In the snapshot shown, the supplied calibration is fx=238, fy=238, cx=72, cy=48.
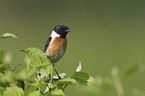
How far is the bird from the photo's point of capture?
1791 millimetres

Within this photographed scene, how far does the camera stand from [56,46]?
187 cm

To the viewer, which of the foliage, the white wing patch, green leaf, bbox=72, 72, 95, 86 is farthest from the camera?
the white wing patch

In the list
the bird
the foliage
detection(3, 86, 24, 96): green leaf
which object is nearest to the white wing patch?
the bird

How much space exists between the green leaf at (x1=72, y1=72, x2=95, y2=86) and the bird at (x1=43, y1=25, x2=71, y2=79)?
1164mm

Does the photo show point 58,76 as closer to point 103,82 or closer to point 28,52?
point 28,52

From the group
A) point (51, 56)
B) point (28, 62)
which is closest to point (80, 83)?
point (28, 62)

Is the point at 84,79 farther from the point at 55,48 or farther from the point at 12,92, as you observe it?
the point at 55,48

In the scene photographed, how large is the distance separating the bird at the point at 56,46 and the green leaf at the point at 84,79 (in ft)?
3.82

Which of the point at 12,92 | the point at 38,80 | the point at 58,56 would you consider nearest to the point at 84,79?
the point at 38,80

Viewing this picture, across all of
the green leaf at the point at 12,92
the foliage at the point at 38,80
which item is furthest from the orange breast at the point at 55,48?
the green leaf at the point at 12,92

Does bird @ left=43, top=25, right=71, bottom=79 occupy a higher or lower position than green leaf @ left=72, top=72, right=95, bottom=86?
higher

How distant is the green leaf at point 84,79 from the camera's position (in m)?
0.59

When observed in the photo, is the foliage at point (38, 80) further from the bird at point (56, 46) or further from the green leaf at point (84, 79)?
the bird at point (56, 46)

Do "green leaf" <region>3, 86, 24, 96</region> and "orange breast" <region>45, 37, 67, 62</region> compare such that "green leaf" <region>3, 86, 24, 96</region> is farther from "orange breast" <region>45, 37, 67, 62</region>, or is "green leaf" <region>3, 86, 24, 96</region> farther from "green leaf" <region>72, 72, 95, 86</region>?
"orange breast" <region>45, 37, 67, 62</region>
